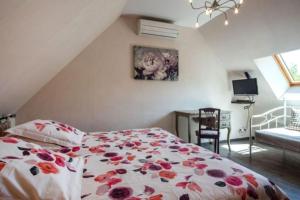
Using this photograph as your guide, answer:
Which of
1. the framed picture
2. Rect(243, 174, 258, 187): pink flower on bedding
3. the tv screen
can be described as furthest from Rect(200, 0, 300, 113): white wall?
Rect(243, 174, 258, 187): pink flower on bedding

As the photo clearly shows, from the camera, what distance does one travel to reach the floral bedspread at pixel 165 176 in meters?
1.12

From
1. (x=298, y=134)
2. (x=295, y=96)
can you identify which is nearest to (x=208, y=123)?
(x=298, y=134)

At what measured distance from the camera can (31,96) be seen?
295 centimetres

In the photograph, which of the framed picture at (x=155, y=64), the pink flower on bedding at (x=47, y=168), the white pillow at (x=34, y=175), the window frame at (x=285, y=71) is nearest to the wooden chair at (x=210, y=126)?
the framed picture at (x=155, y=64)

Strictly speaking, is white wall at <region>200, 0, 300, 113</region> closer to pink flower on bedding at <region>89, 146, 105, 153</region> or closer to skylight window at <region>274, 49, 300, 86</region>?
skylight window at <region>274, 49, 300, 86</region>

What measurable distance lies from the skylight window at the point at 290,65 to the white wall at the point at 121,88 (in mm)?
1152

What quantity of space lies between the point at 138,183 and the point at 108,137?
117 centimetres

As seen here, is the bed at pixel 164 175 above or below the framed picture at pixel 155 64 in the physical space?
below

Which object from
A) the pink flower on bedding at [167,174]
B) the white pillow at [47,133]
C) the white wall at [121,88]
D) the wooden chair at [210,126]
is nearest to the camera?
the pink flower on bedding at [167,174]

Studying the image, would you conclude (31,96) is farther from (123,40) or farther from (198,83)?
(198,83)

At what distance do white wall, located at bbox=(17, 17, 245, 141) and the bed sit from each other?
4.76 ft

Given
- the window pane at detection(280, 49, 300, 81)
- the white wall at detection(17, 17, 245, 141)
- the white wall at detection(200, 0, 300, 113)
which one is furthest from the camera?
the window pane at detection(280, 49, 300, 81)

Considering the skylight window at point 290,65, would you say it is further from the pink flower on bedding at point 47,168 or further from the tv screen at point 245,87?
the pink flower on bedding at point 47,168

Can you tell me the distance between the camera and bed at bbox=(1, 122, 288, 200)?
112cm
